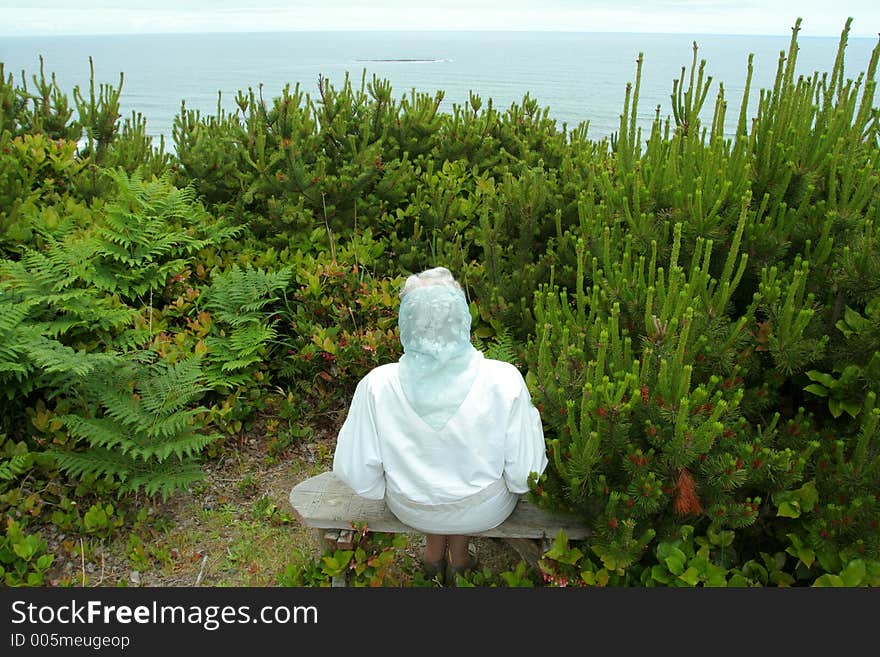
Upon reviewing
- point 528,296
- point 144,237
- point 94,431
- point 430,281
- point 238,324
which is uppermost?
point 430,281

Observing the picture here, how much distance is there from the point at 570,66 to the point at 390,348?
3145 cm

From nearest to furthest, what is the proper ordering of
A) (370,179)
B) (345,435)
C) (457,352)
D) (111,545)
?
(457,352) → (345,435) → (111,545) → (370,179)

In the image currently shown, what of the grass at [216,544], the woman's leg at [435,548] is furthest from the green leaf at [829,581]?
the woman's leg at [435,548]

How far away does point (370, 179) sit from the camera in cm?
589

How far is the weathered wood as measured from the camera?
3148mm

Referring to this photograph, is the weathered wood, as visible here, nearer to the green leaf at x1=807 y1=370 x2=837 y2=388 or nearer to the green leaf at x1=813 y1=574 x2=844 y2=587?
the green leaf at x1=813 y1=574 x2=844 y2=587

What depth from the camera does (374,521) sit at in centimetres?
329

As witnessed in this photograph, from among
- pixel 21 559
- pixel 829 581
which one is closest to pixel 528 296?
pixel 829 581

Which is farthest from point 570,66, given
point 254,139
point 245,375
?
point 245,375

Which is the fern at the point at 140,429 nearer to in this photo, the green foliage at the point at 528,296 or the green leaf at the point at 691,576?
the green foliage at the point at 528,296

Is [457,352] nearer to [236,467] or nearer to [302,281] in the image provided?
[236,467]

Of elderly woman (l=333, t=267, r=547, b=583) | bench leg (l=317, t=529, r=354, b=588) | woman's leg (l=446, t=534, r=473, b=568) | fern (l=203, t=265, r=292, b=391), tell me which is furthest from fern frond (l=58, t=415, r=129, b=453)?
woman's leg (l=446, t=534, r=473, b=568)

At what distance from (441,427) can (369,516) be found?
76 cm

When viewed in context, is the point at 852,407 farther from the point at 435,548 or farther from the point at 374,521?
the point at 374,521
